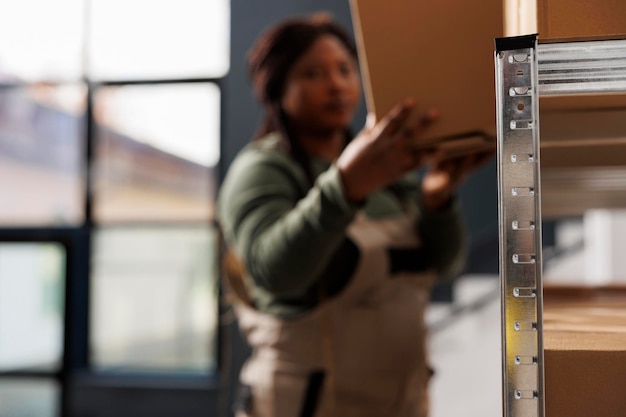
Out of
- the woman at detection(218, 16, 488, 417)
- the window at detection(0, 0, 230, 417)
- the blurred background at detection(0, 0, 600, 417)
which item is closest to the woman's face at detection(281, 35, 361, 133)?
the woman at detection(218, 16, 488, 417)

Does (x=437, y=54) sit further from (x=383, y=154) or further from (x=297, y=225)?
(x=297, y=225)

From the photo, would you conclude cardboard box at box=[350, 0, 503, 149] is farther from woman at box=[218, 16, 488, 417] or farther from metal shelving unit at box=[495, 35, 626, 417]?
woman at box=[218, 16, 488, 417]

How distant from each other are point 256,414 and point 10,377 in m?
2.58

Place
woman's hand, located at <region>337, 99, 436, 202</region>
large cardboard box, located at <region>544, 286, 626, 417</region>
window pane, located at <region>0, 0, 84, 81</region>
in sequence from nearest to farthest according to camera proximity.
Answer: large cardboard box, located at <region>544, 286, 626, 417</region>, woman's hand, located at <region>337, 99, 436, 202</region>, window pane, located at <region>0, 0, 84, 81</region>

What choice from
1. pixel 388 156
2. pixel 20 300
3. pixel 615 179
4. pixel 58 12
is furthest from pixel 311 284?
pixel 58 12

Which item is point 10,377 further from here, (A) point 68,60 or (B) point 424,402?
(B) point 424,402

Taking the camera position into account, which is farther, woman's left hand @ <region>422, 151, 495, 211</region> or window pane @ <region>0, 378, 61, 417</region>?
window pane @ <region>0, 378, 61, 417</region>

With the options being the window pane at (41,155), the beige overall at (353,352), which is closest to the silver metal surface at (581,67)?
the beige overall at (353,352)

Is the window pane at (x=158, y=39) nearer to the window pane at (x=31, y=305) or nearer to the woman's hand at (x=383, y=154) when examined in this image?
the window pane at (x=31, y=305)

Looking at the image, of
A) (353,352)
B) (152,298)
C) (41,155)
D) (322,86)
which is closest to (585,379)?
(353,352)

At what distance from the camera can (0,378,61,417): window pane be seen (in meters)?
3.62

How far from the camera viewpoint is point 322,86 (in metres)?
1.52

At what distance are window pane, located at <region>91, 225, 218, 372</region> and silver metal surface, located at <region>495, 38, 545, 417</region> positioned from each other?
3089 millimetres

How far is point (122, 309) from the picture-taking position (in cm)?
375
